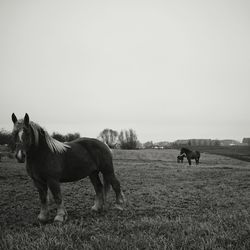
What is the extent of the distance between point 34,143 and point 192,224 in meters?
3.67

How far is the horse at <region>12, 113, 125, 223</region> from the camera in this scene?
5086 millimetres

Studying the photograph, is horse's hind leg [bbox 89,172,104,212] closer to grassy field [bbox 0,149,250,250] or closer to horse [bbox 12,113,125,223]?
horse [bbox 12,113,125,223]

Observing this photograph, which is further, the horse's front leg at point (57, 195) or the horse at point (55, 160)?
the horse's front leg at point (57, 195)

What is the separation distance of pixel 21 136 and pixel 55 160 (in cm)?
103

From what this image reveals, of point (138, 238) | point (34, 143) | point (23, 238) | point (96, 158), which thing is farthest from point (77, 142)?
point (138, 238)

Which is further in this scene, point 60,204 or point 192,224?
point 60,204

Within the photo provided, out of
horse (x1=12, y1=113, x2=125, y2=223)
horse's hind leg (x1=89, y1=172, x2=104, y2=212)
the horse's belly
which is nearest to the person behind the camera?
horse (x1=12, y1=113, x2=125, y2=223)

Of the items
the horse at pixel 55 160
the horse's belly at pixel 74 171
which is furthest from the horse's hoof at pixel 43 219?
the horse's belly at pixel 74 171

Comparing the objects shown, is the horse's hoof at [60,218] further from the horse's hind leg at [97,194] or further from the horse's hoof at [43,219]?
the horse's hind leg at [97,194]

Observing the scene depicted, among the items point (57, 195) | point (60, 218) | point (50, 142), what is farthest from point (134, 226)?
point (50, 142)

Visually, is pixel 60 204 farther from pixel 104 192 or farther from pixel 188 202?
pixel 188 202

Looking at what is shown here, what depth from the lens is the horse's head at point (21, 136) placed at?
4.88 meters

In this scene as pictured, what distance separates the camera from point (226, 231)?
159 inches

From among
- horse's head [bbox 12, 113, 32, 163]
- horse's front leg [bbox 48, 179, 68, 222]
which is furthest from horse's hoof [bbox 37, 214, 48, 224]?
horse's head [bbox 12, 113, 32, 163]
